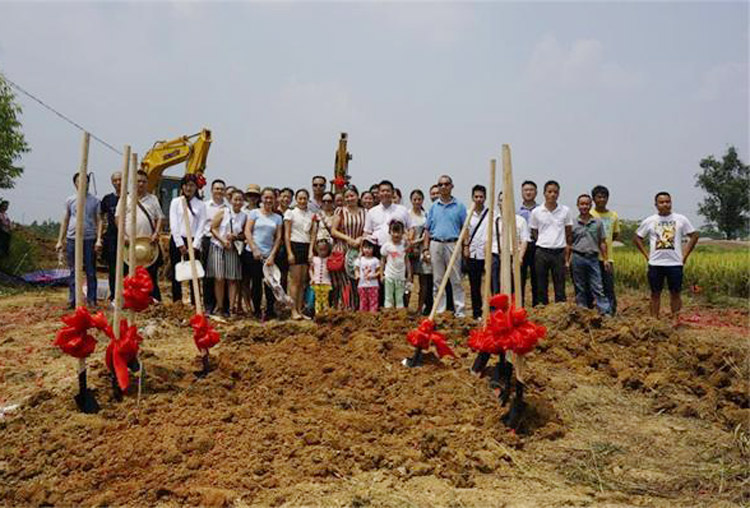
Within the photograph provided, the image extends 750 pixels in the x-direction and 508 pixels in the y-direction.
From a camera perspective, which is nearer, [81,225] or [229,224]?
[81,225]

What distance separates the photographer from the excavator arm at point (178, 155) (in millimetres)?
11938

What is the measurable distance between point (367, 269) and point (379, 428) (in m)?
3.04

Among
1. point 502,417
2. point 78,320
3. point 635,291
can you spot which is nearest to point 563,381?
point 502,417

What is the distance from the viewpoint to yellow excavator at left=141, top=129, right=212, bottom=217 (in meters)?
11.9

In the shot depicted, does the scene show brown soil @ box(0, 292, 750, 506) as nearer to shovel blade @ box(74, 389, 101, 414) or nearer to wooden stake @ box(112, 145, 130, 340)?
shovel blade @ box(74, 389, 101, 414)

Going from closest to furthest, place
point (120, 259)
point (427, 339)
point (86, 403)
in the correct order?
point (86, 403)
point (120, 259)
point (427, 339)

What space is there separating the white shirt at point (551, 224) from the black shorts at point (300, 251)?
2.61 meters

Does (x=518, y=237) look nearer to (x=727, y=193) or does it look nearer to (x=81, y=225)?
(x=81, y=225)

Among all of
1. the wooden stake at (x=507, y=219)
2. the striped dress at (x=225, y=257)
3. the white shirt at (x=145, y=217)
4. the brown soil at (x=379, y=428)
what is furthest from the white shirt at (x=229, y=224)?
the wooden stake at (x=507, y=219)

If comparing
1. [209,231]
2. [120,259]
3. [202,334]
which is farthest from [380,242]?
[120,259]

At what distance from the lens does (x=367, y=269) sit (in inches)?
248

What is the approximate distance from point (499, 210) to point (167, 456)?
470 cm

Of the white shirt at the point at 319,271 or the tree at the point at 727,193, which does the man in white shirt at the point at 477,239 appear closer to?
the white shirt at the point at 319,271

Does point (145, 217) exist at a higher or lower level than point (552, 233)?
higher
